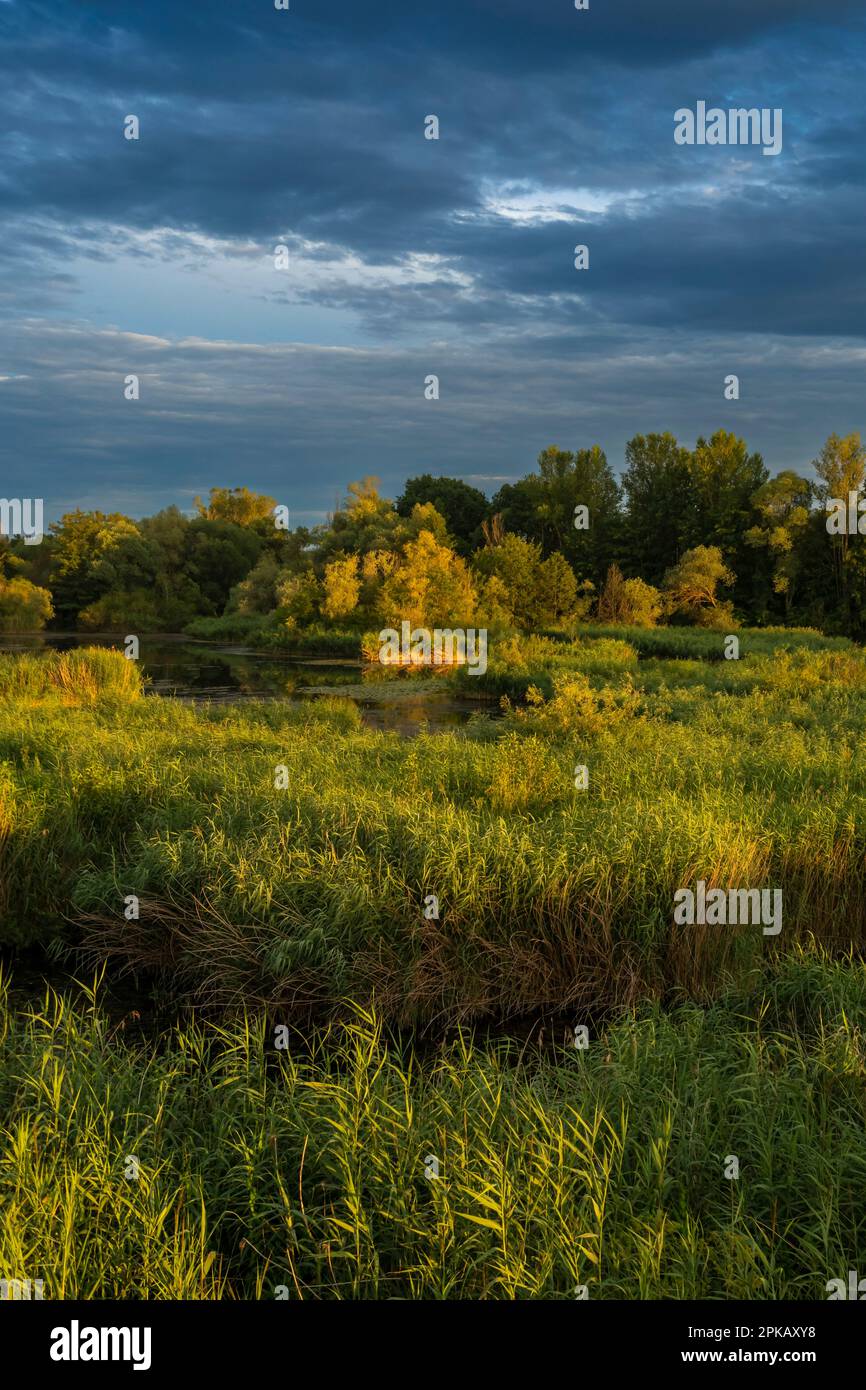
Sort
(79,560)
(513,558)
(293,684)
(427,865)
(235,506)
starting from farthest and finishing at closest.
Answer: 1. (235,506)
2. (79,560)
3. (513,558)
4. (293,684)
5. (427,865)

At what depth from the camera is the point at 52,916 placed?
865cm

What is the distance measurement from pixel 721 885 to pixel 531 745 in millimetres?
4099

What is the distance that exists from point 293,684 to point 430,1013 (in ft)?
73.2

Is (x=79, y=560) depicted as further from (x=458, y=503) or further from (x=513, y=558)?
(x=513, y=558)

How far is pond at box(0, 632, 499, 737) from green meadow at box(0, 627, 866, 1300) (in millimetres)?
6415

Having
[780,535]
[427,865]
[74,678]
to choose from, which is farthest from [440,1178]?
[780,535]

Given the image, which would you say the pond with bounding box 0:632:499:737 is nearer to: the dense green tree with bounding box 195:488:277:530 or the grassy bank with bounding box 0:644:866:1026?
the grassy bank with bounding box 0:644:866:1026

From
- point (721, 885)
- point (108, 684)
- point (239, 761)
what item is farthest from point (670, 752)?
point (108, 684)

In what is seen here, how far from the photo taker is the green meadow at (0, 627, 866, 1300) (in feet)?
12.7

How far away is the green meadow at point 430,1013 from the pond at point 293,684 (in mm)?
6415

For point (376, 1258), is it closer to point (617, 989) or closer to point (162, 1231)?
point (162, 1231)

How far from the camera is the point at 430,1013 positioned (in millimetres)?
7148

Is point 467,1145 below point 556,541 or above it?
below
